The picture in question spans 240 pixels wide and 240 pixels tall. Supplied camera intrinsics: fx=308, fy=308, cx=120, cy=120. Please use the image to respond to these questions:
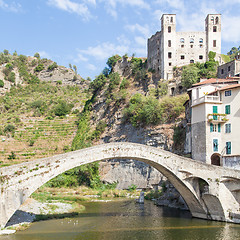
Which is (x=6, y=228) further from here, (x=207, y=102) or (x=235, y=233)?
(x=207, y=102)

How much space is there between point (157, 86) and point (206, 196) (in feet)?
106

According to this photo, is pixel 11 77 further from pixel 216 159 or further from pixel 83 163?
pixel 83 163

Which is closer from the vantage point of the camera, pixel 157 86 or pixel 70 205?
pixel 70 205

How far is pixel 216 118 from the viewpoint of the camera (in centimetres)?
2895

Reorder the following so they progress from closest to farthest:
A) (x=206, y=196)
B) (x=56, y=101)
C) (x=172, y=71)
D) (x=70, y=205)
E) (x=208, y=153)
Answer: (x=206, y=196)
(x=208, y=153)
(x=70, y=205)
(x=172, y=71)
(x=56, y=101)

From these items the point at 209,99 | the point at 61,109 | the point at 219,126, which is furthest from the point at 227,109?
the point at 61,109

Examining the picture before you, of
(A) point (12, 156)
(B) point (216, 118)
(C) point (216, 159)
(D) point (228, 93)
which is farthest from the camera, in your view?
(A) point (12, 156)

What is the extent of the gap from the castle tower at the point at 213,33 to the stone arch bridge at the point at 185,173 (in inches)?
1374

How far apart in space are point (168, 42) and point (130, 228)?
4050 cm

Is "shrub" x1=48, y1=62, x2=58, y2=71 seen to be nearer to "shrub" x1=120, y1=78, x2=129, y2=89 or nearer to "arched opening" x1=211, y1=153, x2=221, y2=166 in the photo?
"shrub" x1=120, y1=78, x2=129, y2=89

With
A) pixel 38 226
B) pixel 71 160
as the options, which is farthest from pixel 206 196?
pixel 38 226

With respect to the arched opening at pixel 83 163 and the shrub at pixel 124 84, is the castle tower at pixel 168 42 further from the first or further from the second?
the arched opening at pixel 83 163

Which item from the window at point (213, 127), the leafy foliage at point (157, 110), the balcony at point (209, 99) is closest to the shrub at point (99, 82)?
the leafy foliage at point (157, 110)

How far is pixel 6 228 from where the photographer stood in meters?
21.0
